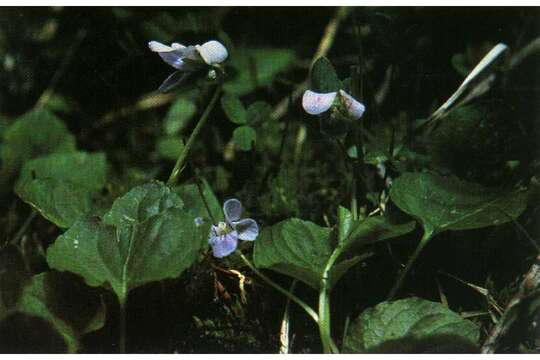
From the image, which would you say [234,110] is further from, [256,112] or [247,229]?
[247,229]

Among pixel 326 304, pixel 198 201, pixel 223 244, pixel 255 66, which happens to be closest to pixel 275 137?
pixel 255 66

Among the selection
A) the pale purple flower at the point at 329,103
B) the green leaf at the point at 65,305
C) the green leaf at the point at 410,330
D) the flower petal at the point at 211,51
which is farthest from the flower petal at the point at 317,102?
the green leaf at the point at 65,305

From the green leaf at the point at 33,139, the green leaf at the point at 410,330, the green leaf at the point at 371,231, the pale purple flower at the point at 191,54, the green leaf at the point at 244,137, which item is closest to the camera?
the green leaf at the point at 410,330

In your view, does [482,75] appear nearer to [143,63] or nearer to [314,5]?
[314,5]

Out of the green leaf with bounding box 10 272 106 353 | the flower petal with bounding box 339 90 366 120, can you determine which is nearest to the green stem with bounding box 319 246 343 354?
the flower petal with bounding box 339 90 366 120

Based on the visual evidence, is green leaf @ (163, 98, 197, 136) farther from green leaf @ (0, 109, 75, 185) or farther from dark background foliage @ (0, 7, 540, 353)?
green leaf @ (0, 109, 75, 185)

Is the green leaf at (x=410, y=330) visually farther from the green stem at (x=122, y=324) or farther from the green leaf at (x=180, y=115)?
the green leaf at (x=180, y=115)

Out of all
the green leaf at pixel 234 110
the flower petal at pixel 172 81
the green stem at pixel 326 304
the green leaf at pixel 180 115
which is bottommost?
the green leaf at pixel 180 115
